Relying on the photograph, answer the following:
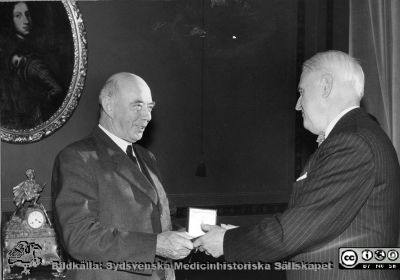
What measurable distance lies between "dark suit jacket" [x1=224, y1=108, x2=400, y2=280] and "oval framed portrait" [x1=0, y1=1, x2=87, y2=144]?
341cm

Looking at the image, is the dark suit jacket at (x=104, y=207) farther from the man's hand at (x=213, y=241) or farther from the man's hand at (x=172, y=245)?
the man's hand at (x=213, y=241)

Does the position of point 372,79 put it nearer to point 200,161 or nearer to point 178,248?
point 200,161

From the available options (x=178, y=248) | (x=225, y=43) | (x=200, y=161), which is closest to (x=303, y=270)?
(x=178, y=248)

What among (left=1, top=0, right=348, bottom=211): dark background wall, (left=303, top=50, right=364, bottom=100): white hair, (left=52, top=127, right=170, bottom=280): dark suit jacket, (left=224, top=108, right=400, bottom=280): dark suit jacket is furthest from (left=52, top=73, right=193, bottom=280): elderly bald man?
(left=1, top=0, right=348, bottom=211): dark background wall

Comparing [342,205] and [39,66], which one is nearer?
[342,205]

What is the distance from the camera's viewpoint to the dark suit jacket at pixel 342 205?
7.38 feet

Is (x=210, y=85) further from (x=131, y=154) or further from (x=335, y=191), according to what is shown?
(x=335, y=191)

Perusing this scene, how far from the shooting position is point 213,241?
2.74 m

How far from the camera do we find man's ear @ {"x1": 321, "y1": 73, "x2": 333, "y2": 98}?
2.46 metres

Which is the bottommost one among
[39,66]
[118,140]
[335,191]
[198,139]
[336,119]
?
[198,139]

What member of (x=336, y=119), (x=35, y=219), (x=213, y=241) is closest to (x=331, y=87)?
(x=336, y=119)

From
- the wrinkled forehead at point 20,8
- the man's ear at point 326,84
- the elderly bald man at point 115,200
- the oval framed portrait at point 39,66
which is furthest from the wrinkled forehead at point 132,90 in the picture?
the wrinkled forehead at point 20,8

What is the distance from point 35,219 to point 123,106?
236 centimetres

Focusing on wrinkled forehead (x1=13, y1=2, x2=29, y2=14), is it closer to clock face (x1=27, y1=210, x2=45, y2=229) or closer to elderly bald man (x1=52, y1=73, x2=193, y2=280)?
clock face (x1=27, y1=210, x2=45, y2=229)
